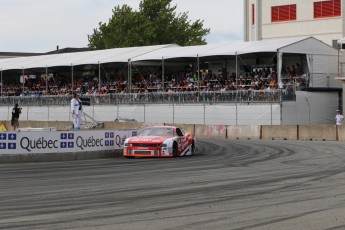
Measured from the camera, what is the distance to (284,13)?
209 ft

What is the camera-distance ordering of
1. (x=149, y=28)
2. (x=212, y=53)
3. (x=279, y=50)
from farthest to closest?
(x=149, y=28), (x=212, y=53), (x=279, y=50)

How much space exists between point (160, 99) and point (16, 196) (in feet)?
116

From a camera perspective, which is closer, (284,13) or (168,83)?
(168,83)

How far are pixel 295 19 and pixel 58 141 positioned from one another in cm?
4117

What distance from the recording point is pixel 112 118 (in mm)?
51875

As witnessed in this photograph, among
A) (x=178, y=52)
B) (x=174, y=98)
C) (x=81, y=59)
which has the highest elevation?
(x=178, y=52)

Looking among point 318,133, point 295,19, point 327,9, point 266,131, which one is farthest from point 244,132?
point 295,19

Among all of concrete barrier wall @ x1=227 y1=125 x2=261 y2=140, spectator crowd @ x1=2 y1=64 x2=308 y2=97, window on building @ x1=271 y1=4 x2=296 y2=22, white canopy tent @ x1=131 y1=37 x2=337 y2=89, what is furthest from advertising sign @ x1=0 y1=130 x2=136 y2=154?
window on building @ x1=271 y1=4 x2=296 y2=22

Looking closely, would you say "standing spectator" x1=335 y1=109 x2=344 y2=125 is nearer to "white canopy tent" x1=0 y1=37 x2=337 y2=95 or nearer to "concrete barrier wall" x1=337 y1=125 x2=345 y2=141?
"white canopy tent" x1=0 y1=37 x2=337 y2=95

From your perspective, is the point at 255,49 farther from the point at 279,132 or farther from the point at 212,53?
the point at 279,132

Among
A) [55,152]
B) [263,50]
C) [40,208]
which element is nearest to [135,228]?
[40,208]

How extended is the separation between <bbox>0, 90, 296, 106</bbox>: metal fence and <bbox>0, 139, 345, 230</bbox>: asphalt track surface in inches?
740

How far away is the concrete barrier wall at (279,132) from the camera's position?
39750mm

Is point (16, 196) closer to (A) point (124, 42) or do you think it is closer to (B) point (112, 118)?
(B) point (112, 118)
